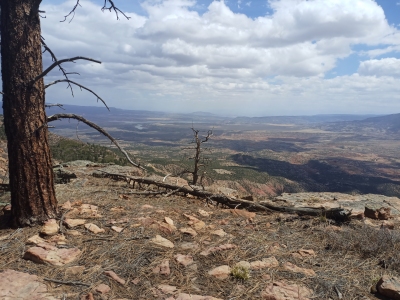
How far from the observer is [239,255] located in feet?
10.9

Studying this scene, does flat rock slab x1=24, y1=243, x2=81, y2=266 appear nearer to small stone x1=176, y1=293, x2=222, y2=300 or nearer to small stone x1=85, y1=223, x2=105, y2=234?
small stone x1=85, y1=223, x2=105, y2=234

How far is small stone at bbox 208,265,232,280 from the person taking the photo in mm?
2827

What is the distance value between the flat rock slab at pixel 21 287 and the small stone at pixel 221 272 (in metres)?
1.45

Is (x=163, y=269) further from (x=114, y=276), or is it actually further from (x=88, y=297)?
(x=88, y=297)

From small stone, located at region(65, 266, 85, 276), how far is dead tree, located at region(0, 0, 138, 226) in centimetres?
134

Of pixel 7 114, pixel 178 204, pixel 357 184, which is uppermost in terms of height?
pixel 7 114

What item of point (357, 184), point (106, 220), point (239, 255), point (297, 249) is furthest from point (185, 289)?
point (357, 184)

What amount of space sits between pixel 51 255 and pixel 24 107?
1857mm

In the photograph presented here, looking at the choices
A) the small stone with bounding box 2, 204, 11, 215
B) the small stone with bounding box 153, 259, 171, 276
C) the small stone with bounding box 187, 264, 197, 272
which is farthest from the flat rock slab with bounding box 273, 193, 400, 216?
the small stone with bounding box 2, 204, 11, 215

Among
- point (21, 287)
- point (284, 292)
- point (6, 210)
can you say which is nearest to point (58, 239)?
point (21, 287)

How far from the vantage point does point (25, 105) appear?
3590 millimetres

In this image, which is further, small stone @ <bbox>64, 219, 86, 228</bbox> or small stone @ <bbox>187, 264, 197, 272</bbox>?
small stone @ <bbox>64, 219, 86, 228</bbox>

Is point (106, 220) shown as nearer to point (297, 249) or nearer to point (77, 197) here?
point (77, 197)

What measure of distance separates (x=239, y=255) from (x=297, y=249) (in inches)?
33.0
